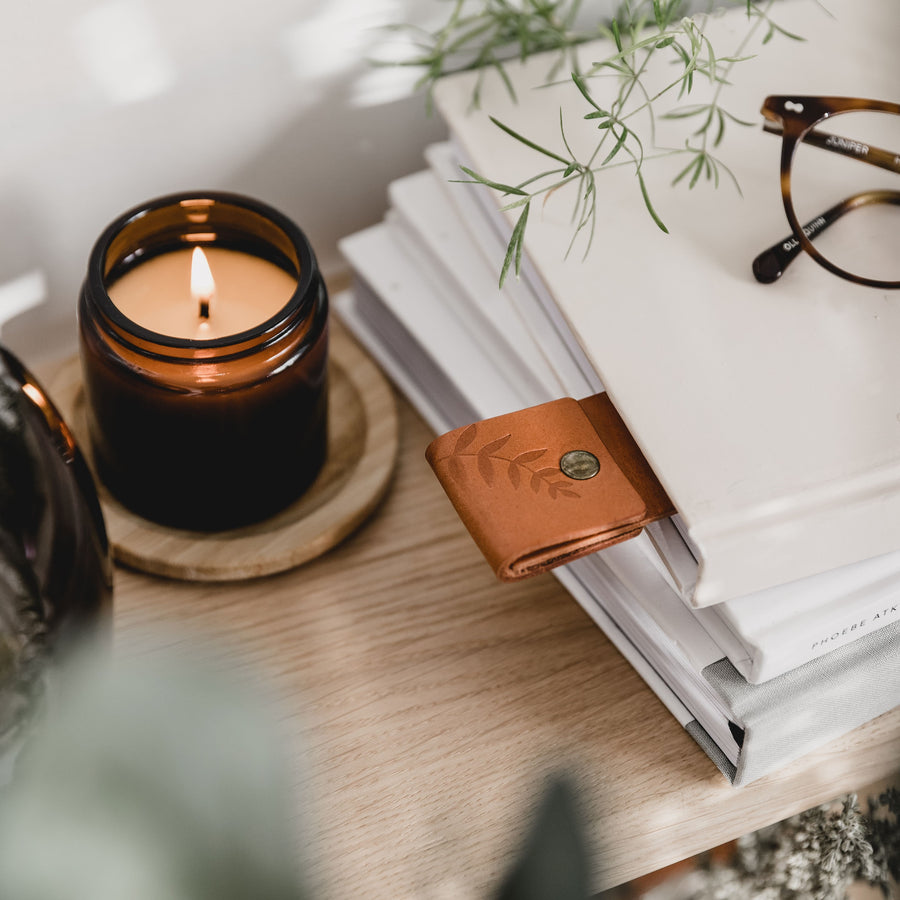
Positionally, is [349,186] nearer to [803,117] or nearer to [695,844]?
[803,117]

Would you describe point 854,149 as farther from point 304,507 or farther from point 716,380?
point 304,507

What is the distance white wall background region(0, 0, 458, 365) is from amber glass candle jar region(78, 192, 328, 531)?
0.09 meters

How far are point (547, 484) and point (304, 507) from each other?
172mm

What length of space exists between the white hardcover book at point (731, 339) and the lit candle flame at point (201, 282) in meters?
0.15

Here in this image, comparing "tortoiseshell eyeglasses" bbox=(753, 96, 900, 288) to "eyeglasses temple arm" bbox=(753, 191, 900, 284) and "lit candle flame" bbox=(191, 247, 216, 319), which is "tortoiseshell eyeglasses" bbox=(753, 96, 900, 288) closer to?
"eyeglasses temple arm" bbox=(753, 191, 900, 284)

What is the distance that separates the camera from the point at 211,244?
50 centimetres

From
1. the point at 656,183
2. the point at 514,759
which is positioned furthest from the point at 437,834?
the point at 656,183

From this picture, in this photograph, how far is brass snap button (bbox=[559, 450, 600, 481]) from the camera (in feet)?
1.33

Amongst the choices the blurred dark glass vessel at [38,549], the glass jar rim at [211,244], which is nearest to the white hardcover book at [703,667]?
the glass jar rim at [211,244]

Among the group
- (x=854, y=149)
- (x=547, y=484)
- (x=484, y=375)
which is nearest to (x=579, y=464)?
(x=547, y=484)

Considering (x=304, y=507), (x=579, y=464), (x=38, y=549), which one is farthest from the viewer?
(x=304, y=507)

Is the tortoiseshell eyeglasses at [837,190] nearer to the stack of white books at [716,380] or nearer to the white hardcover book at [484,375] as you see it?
the stack of white books at [716,380]

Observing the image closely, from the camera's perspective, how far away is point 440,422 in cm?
58

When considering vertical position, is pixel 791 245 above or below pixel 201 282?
below
